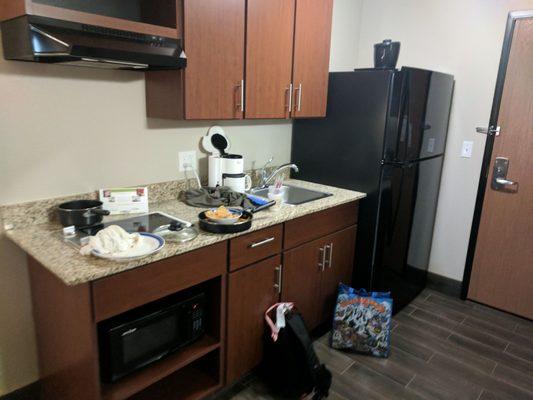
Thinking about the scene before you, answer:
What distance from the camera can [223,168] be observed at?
230 cm

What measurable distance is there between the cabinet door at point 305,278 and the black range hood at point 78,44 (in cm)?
115

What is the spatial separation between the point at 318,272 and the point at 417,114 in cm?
116

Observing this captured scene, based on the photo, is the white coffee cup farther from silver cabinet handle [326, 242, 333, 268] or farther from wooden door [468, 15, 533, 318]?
wooden door [468, 15, 533, 318]

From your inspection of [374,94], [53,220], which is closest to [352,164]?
[374,94]

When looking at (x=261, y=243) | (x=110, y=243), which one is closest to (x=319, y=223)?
(x=261, y=243)

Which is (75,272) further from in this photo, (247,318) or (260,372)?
(260,372)

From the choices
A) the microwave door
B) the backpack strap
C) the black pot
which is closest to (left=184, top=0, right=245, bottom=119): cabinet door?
the black pot

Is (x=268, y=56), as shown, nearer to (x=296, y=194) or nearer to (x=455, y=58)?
(x=296, y=194)

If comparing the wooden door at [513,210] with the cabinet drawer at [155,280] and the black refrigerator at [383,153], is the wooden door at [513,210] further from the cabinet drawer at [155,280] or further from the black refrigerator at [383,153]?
the cabinet drawer at [155,280]

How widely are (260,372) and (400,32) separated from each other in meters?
2.60

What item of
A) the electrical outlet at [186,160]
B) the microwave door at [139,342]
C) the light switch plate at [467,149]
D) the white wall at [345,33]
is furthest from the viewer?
the white wall at [345,33]

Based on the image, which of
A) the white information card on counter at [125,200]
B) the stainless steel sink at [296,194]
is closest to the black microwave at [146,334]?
the white information card on counter at [125,200]

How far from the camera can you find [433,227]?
10.4 ft

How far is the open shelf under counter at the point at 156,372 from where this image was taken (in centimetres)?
155
